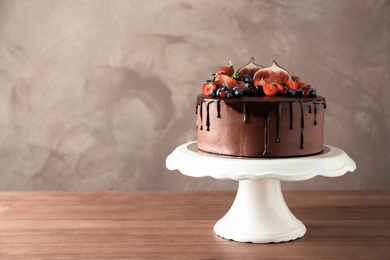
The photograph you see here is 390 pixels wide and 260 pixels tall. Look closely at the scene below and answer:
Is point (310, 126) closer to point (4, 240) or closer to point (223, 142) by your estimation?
point (223, 142)

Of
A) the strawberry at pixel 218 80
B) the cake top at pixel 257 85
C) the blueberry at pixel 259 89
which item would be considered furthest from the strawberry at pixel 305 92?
the strawberry at pixel 218 80

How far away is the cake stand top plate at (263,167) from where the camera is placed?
1767mm

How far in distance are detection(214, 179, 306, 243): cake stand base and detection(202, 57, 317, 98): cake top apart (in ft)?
0.93

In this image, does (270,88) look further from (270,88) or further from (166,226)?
(166,226)

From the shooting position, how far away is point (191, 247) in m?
1.91

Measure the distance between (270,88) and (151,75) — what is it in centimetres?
110

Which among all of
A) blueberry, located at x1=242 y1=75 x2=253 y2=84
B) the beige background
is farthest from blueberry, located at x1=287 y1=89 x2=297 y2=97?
the beige background

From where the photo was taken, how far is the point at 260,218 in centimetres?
198

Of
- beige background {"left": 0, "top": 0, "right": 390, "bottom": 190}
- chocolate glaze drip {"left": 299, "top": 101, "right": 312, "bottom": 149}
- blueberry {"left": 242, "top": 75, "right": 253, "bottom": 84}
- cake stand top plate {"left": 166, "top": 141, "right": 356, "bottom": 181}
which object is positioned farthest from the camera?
beige background {"left": 0, "top": 0, "right": 390, "bottom": 190}

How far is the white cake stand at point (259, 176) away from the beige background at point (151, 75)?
89 centimetres

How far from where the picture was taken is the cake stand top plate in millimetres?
1767

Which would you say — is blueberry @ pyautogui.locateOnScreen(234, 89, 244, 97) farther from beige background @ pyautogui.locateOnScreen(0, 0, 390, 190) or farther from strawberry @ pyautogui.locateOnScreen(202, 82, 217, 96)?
beige background @ pyautogui.locateOnScreen(0, 0, 390, 190)

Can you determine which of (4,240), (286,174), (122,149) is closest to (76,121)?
(122,149)

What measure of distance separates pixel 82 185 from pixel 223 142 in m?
1.32
